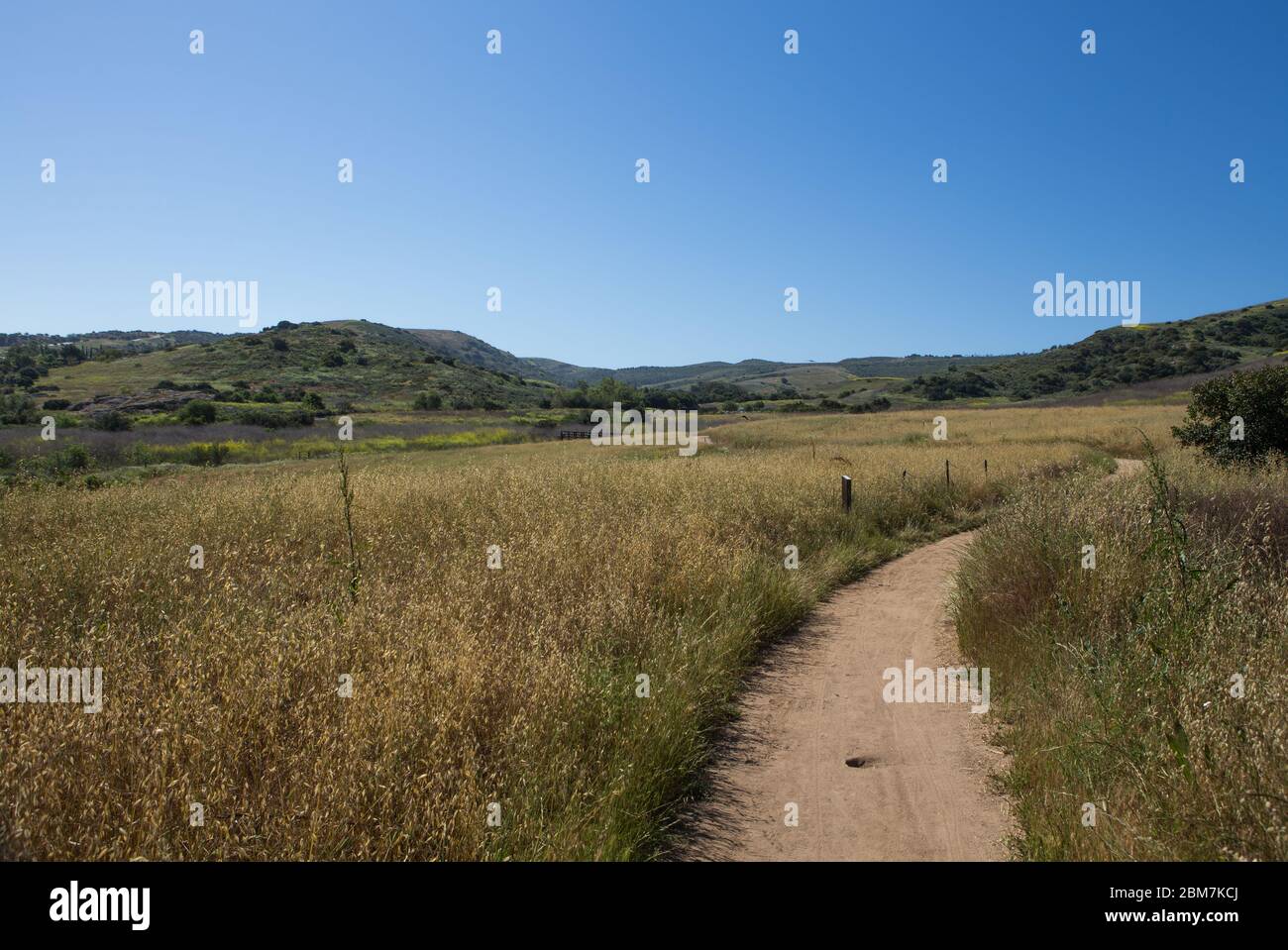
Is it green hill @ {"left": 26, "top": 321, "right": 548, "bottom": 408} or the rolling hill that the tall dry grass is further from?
green hill @ {"left": 26, "top": 321, "right": 548, "bottom": 408}

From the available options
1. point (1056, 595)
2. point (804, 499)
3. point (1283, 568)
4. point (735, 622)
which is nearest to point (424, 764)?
point (735, 622)

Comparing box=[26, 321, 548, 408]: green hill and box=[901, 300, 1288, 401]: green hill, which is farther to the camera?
box=[901, 300, 1288, 401]: green hill

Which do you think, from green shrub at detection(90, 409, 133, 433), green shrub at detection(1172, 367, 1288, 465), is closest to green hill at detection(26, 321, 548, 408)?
green shrub at detection(90, 409, 133, 433)

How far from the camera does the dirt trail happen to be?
364 centimetres

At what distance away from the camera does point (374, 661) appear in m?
4.24

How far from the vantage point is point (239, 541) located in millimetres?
7125

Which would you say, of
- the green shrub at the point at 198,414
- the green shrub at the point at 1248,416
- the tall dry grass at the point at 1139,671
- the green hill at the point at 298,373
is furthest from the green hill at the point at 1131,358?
the tall dry grass at the point at 1139,671

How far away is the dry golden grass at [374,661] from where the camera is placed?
117 inches

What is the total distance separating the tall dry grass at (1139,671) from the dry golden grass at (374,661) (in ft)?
6.86

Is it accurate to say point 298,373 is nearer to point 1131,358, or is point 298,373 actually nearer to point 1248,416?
point 1248,416

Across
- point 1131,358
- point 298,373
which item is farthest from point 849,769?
point 1131,358

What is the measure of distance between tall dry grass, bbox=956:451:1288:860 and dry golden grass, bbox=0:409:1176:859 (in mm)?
2090
